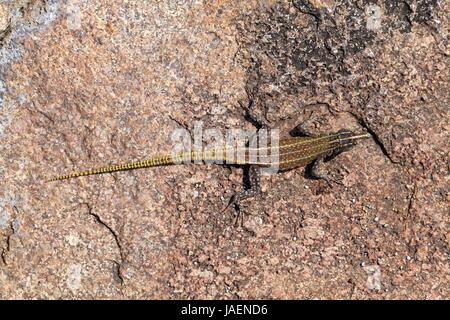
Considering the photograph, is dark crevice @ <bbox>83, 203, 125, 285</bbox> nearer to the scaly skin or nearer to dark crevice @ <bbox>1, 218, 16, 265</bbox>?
the scaly skin

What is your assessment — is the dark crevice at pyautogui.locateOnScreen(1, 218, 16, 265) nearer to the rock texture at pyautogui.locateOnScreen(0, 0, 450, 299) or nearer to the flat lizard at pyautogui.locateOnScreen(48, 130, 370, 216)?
the rock texture at pyautogui.locateOnScreen(0, 0, 450, 299)

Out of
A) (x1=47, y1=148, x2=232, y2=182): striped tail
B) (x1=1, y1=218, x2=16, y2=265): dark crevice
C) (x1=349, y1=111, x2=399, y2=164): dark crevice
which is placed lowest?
(x1=1, y1=218, x2=16, y2=265): dark crevice

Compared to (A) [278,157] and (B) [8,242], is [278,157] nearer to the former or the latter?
(A) [278,157]

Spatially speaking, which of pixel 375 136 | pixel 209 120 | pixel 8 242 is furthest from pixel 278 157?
pixel 8 242

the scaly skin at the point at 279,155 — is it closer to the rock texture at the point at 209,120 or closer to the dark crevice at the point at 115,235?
the rock texture at the point at 209,120

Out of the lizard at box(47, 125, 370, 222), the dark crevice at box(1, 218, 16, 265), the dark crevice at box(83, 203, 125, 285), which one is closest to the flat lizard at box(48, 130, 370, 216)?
the lizard at box(47, 125, 370, 222)

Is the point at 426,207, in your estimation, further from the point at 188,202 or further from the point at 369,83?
the point at 188,202

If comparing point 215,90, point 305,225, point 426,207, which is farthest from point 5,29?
point 426,207

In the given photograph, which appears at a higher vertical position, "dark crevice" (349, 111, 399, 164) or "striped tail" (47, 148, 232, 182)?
"dark crevice" (349, 111, 399, 164)
